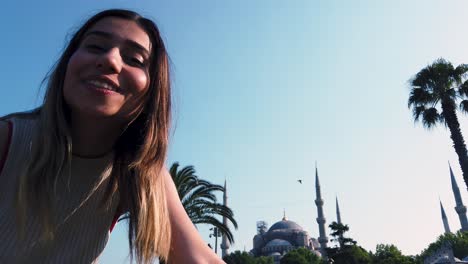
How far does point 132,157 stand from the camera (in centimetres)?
135

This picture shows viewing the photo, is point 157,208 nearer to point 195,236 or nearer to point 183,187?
point 195,236

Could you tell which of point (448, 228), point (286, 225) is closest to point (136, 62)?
point (286, 225)

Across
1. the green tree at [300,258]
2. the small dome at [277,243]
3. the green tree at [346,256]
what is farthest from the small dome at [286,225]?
the green tree at [346,256]

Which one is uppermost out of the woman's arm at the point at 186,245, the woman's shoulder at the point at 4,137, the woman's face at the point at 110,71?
the woman's face at the point at 110,71

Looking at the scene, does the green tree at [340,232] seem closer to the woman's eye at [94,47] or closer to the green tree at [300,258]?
the green tree at [300,258]

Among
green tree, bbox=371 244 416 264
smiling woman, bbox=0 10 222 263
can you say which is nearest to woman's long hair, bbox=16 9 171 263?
smiling woman, bbox=0 10 222 263

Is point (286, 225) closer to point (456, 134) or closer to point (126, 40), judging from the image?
point (456, 134)

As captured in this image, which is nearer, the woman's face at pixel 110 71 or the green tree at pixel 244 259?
the woman's face at pixel 110 71

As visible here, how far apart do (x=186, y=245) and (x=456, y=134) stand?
18.3 m

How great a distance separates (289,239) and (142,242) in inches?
3420

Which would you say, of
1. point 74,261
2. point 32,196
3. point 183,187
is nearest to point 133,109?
point 32,196

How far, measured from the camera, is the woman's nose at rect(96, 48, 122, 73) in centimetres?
128

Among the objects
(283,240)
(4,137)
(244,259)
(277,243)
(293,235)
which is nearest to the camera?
(4,137)

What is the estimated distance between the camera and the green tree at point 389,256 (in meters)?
49.8
